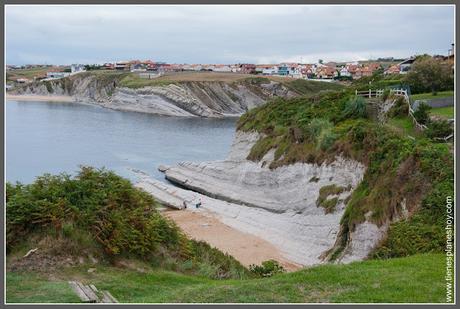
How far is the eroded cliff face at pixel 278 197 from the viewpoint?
24141 mm

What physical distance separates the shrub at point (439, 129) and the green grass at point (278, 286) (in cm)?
791

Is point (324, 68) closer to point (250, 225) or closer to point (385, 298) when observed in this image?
point (250, 225)

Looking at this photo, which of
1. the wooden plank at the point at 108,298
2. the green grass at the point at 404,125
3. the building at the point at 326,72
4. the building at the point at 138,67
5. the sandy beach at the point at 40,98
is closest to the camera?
the wooden plank at the point at 108,298

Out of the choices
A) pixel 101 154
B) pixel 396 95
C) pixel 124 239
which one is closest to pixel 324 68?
pixel 101 154

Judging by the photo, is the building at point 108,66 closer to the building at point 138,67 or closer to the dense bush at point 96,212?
the building at point 138,67

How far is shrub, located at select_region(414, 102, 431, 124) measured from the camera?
19828mm

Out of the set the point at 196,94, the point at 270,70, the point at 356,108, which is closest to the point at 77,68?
the point at 196,94

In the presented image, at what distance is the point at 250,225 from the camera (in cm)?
2948

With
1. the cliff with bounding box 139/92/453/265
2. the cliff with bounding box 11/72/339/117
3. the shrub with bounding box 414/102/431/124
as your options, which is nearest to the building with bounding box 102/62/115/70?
the cliff with bounding box 11/72/339/117

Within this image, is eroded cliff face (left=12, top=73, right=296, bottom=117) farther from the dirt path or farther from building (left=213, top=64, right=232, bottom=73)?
the dirt path

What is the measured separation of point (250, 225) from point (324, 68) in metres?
73.0

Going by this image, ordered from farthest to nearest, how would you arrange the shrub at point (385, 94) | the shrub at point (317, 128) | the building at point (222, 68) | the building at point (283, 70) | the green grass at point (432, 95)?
the building at point (222, 68) < the building at point (283, 70) < the shrub at point (317, 128) < the shrub at point (385, 94) < the green grass at point (432, 95)

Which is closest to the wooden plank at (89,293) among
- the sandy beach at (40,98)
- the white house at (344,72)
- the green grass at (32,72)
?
the white house at (344,72)

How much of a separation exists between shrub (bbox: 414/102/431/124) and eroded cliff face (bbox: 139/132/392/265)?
3.96 m
